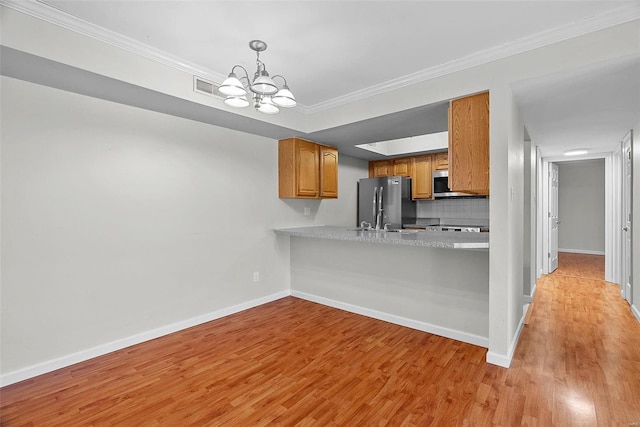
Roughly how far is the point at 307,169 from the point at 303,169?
8 cm

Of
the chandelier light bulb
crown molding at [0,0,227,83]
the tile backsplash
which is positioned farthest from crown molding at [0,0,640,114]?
the tile backsplash

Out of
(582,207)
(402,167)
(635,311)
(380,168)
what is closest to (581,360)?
(635,311)

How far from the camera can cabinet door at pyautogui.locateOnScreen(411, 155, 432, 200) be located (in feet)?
18.2

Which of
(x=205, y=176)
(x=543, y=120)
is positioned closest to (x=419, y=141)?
(x=543, y=120)

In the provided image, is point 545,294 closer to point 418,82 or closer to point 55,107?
point 418,82

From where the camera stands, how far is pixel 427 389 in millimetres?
2150

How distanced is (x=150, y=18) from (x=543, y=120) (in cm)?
372

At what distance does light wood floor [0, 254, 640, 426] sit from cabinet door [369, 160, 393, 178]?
3.35 m

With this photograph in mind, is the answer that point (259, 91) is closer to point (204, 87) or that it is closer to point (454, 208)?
point (204, 87)

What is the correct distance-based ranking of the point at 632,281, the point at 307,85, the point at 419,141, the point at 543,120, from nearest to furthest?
the point at 307,85, the point at 543,120, the point at 632,281, the point at 419,141

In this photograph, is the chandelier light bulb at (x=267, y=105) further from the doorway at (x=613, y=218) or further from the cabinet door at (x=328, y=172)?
the doorway at (x=613, y=218)

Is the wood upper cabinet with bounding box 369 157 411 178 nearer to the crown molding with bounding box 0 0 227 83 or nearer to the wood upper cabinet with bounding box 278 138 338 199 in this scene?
the wood upper cabinet with bounding box 278 138 338 199

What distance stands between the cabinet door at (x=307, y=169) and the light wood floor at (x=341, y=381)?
1781mm

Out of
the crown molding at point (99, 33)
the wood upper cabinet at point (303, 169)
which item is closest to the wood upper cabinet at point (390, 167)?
the wood upper cabinet at point (303, 169)
